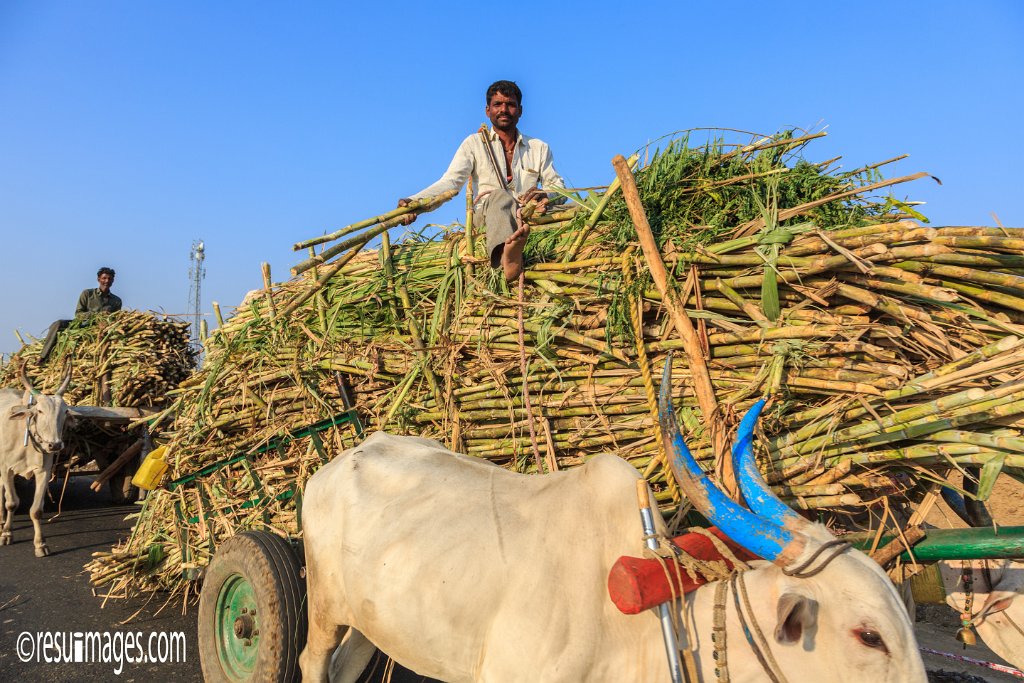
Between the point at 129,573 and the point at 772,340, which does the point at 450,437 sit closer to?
the point at 772,340

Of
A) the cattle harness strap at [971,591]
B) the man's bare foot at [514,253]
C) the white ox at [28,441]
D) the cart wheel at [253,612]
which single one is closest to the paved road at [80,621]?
the cart wheel at [253,612]

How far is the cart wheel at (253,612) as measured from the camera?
3215mm

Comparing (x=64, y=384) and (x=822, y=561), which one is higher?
(x=64, y=384)

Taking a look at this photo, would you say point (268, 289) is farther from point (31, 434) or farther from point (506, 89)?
point (31, 434)

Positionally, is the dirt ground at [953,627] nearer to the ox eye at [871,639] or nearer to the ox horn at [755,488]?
the ox horn at [755,488]

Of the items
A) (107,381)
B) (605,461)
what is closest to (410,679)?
(605,461)

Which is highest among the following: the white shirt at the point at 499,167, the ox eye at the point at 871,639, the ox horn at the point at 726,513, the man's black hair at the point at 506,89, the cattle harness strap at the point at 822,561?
the man's black hair at the point at 506,89

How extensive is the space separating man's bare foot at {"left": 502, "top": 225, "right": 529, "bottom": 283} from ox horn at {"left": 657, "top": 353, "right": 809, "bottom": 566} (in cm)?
121

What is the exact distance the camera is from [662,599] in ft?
6.88

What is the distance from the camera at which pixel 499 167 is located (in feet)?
15.6

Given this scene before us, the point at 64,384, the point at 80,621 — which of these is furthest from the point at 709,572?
the point at 64,384

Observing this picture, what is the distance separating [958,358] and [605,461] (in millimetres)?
1292

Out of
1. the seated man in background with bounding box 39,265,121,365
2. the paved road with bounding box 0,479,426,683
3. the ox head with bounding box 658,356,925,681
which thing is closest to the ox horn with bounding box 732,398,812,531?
the ox head with bounding box 658,356,925,681

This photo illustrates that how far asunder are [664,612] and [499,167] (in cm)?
331
